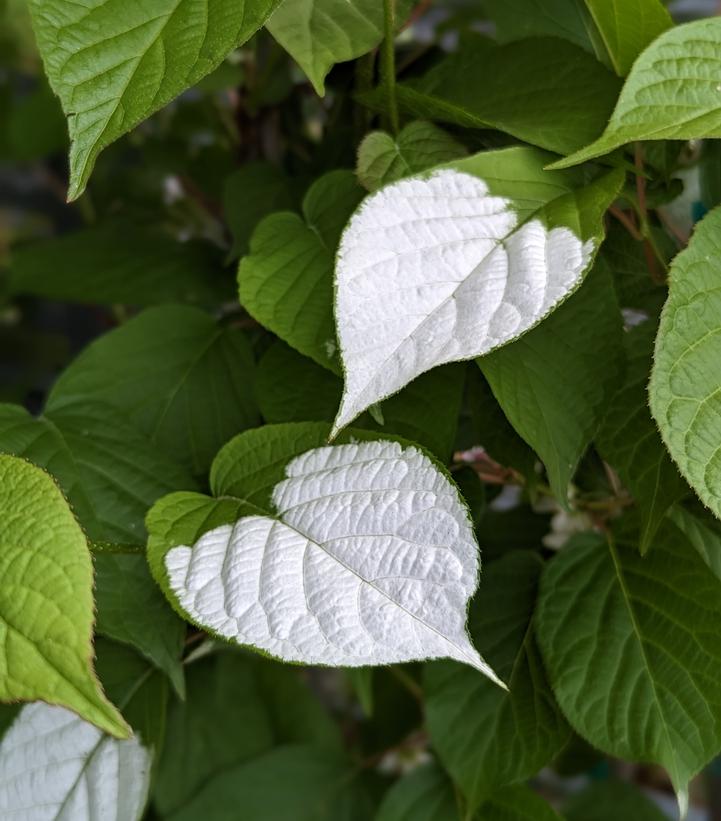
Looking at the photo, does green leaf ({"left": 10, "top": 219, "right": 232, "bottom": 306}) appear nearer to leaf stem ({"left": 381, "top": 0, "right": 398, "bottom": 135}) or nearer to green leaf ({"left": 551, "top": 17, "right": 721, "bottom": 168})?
leaf stem ({"left": 381, "top": 0, "right": 398, "bottom": 135})

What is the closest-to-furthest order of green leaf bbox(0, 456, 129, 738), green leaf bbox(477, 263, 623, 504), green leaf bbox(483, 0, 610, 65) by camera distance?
green leaf bbox(0, 456, 129, 738)
green leaf bbox(477, 263, 623, 504)
green leaf bbox(483, 0, 610, 65)

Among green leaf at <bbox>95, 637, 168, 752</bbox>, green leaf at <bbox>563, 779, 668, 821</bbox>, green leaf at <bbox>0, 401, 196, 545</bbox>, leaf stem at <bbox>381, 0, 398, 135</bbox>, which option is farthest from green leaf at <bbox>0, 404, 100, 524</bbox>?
green leaf at <bbox>563, 779, 668, 821</bbox>

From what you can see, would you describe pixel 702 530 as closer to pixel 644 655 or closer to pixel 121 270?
pixel 644 655

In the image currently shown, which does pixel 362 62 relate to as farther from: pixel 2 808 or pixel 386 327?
pixel 2 808

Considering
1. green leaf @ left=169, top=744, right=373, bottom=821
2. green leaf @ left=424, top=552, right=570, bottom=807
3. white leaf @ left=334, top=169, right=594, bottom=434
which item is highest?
white leaf @ left=334, top=169, right=594, bottom=434

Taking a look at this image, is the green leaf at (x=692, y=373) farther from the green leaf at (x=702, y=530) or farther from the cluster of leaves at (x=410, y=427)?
the green leaf at (x=702, y=530)

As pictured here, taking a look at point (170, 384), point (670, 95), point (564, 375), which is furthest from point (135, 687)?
point (670, 95)
